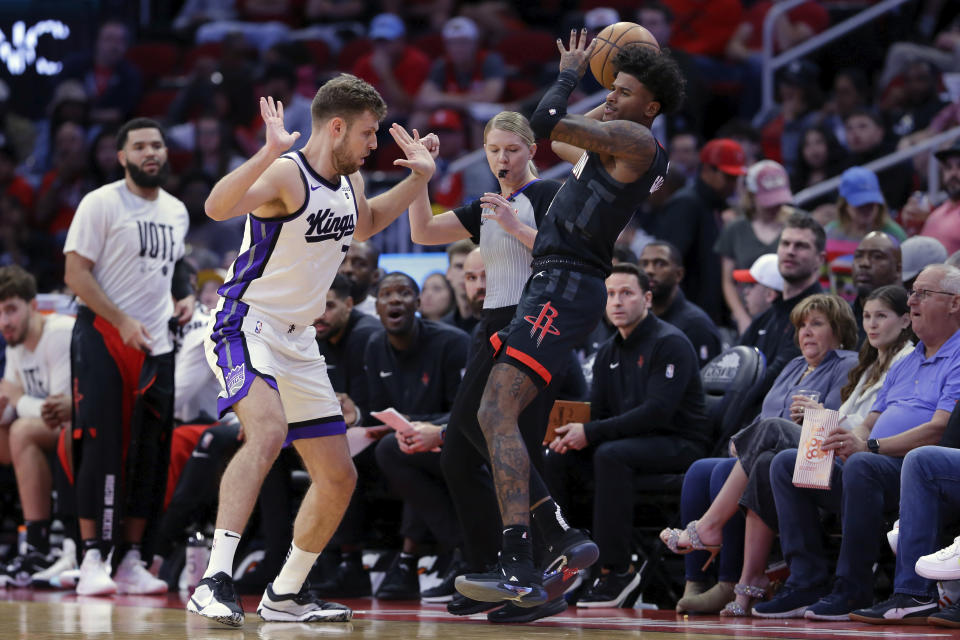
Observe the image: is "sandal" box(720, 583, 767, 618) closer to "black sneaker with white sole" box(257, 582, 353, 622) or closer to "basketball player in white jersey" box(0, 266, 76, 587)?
"black sneaker with white sole" box(257, 582, 353, 622)

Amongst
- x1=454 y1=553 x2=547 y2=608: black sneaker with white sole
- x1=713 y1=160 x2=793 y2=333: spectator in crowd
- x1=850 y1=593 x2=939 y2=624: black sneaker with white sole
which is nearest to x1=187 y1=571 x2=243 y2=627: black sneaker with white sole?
x1=454 y1=553 x2=547 y2=608: black sneaker with white sole

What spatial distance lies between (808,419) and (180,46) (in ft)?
40.3

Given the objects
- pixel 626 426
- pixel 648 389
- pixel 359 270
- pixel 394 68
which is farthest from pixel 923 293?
pixel 394 68

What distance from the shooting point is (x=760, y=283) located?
28.3ft

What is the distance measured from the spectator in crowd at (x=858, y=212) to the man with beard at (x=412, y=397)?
8.57 ft

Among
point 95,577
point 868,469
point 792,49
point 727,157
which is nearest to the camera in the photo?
point 868,469

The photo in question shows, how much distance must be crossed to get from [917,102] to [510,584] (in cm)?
730

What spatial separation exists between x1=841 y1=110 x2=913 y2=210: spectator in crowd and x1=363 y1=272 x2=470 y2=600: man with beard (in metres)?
3.78

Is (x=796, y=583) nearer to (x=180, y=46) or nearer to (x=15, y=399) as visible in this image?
(x=15, y=399)

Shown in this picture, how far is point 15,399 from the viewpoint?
9406 mm

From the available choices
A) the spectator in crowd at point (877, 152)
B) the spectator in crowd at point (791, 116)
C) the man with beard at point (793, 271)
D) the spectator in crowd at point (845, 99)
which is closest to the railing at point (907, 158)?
the spectator in crowd at point (877, 152)

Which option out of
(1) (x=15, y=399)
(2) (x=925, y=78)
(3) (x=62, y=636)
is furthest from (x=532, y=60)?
(3) (x=62, y=636)

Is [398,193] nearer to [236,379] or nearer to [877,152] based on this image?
[236,379]

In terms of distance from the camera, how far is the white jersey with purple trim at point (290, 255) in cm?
582
